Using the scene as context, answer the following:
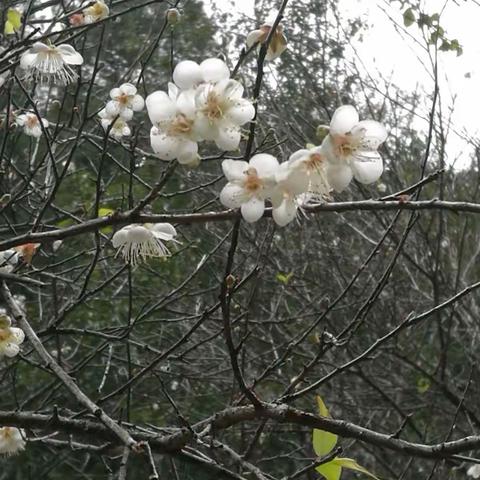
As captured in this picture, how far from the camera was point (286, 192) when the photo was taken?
1353 mm

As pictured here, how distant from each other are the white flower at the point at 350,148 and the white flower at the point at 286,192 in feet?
0.25

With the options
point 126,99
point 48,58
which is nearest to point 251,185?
point 48,58

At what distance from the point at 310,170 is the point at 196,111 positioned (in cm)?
23

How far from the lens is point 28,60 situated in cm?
231

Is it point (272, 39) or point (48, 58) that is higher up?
point (272, 39)

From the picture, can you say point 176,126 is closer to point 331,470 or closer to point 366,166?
point 366,166

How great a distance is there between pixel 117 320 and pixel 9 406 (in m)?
0.92

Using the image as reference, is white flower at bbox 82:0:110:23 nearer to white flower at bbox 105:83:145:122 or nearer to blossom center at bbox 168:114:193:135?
white flower at bbox 105:83:145:122

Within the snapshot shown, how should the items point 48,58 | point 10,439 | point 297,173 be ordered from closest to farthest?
1. point 297,173
2. point 48,58
3. point 10,439

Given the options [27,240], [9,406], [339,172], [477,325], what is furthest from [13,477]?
[339,172]

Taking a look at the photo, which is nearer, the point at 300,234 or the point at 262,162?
the point at 262,162

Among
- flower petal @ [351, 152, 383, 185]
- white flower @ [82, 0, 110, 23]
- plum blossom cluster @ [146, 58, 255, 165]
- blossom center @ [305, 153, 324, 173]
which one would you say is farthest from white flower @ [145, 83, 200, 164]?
white flower @ [82, 0, 110, 23]

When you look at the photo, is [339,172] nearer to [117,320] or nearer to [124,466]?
[124,466]

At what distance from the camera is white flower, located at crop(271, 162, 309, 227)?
1323mm
